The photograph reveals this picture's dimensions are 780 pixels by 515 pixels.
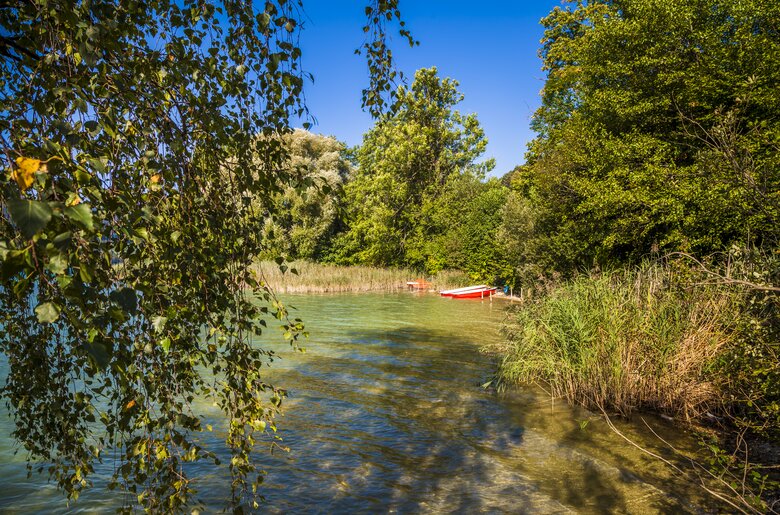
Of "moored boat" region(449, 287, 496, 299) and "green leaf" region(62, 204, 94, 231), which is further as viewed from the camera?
"moored boat" region(449, 287, 496, 299)

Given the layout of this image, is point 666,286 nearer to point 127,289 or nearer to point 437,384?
point 437,384

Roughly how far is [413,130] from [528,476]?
3480 cm

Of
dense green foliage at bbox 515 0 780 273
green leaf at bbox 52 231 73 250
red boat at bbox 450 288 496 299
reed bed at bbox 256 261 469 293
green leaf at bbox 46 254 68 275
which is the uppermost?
dense green foliage at bbox 515 0 780 273

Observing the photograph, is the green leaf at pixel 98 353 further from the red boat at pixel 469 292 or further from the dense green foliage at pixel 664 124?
the red boat at pixel 469 292

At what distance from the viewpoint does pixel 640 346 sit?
7.64m

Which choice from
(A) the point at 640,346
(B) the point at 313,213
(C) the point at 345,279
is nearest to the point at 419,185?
(B) the point at 313,213

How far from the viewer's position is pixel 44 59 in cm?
195

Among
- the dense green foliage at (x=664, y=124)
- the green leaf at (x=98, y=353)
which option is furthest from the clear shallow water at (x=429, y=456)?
the dense green foliage at (x=664, y=124)

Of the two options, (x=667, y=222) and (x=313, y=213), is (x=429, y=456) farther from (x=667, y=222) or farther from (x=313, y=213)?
(x=313, y=213)

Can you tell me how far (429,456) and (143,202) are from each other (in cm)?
536

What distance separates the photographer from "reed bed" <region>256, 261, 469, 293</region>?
2970 centimetres

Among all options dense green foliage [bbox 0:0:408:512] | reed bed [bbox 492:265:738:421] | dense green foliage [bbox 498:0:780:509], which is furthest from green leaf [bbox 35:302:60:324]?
reed bed [bbox 492:265:738:421]

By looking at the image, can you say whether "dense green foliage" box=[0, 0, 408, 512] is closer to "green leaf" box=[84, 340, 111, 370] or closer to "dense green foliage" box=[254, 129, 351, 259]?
"green leaf" box=[84, 340, 111, 370]

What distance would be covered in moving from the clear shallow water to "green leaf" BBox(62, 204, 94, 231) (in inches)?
95.6
